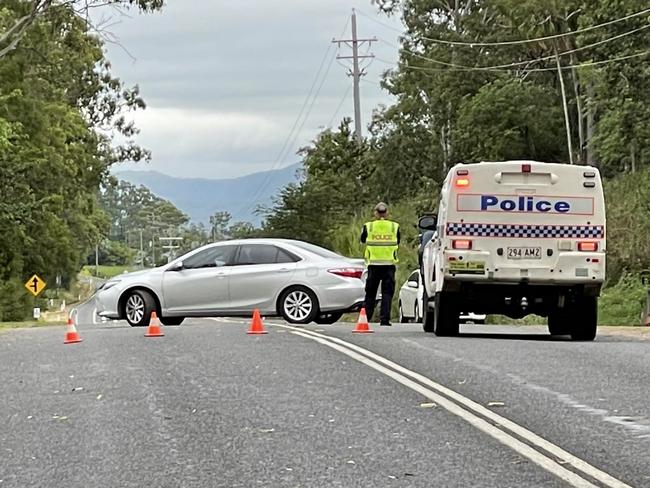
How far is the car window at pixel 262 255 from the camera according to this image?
746 inches

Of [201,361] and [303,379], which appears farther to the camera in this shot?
[201,361]

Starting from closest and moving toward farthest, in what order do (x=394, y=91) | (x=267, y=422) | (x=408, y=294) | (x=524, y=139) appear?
1. (x=267, y=422)
2. (x=408, y=294)
3. (x=524, y=139)
4. (x=394, y=91)

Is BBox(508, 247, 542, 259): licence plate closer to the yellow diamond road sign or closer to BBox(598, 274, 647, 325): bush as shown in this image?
BBox(598, 274, 647, 325): bush

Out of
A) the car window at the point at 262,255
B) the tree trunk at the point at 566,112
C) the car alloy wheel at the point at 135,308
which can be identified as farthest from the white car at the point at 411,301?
the tree trunk at the point at 566,112

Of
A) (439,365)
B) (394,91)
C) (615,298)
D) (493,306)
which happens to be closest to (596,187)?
(493,306)

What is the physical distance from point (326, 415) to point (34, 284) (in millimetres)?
51210

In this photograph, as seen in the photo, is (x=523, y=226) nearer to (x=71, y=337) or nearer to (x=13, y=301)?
(x=71, y=337)

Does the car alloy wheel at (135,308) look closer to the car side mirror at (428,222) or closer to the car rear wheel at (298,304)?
the car rear wheel at (298,304)

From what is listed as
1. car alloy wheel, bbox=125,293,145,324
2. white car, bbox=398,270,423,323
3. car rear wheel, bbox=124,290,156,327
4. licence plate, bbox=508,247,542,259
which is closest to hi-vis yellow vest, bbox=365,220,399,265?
licence plate, bbox=508,247,542,259

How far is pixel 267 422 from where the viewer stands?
8.41 metres

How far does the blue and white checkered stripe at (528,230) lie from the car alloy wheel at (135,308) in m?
6.53

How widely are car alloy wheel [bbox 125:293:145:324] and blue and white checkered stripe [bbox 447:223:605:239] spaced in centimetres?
653

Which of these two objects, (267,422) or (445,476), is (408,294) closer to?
(267,422)

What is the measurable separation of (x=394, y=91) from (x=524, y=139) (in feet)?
43.2
